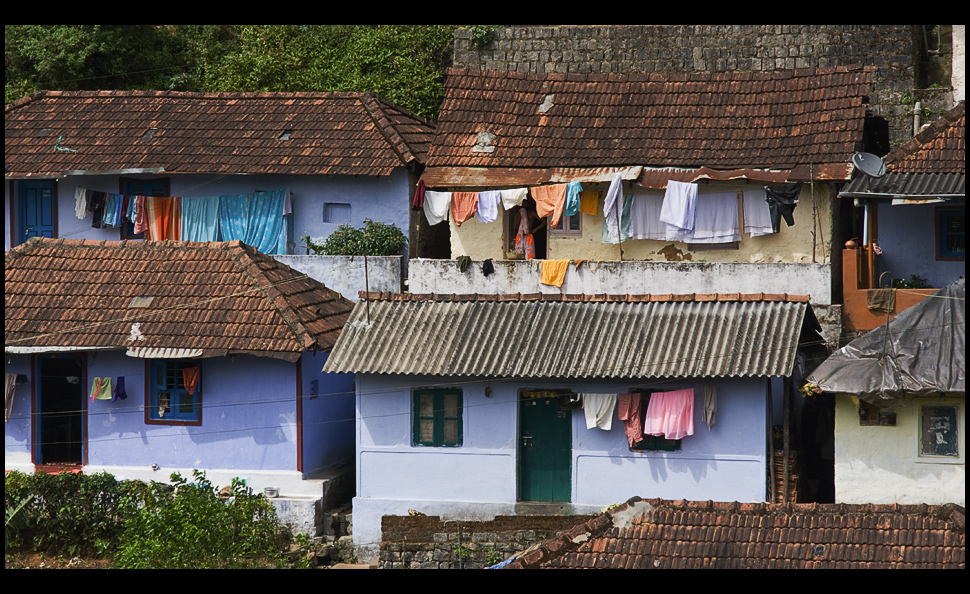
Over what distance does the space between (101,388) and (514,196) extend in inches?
309

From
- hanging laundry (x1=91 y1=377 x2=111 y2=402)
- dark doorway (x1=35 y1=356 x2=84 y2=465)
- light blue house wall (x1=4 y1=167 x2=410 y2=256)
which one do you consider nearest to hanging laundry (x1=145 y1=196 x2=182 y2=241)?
light blue house wall (x1=4 y1=167 x2=410 y2=256)

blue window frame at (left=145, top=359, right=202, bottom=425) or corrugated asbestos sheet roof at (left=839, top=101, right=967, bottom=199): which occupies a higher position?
corrugated asbestos sheet roof at (left=839, top=101, right=967, bottom=199)

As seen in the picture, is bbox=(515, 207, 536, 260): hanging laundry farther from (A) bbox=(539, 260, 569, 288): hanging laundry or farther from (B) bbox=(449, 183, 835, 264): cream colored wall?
(A) bbox=(539, 260, 569, 288): hanging laundry

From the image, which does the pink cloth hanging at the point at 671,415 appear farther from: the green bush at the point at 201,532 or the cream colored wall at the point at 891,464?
the green bush at the point at 201,532

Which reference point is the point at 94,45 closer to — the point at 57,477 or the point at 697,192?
the point at 57,477

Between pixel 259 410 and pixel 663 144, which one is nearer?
pixel 259 410

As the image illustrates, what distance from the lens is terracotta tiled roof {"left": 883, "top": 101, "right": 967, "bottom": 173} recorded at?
19.8 metres

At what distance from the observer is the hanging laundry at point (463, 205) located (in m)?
22.1

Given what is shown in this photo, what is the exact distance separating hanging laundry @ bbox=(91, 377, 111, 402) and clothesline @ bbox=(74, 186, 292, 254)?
4965mm

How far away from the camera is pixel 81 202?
24172 mm

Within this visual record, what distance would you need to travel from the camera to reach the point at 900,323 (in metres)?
17.8

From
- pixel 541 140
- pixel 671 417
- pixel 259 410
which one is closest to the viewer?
pixel 671 417

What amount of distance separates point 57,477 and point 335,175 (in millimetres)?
7727

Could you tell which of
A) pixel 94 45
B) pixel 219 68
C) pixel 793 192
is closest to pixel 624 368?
pixel 793 192
